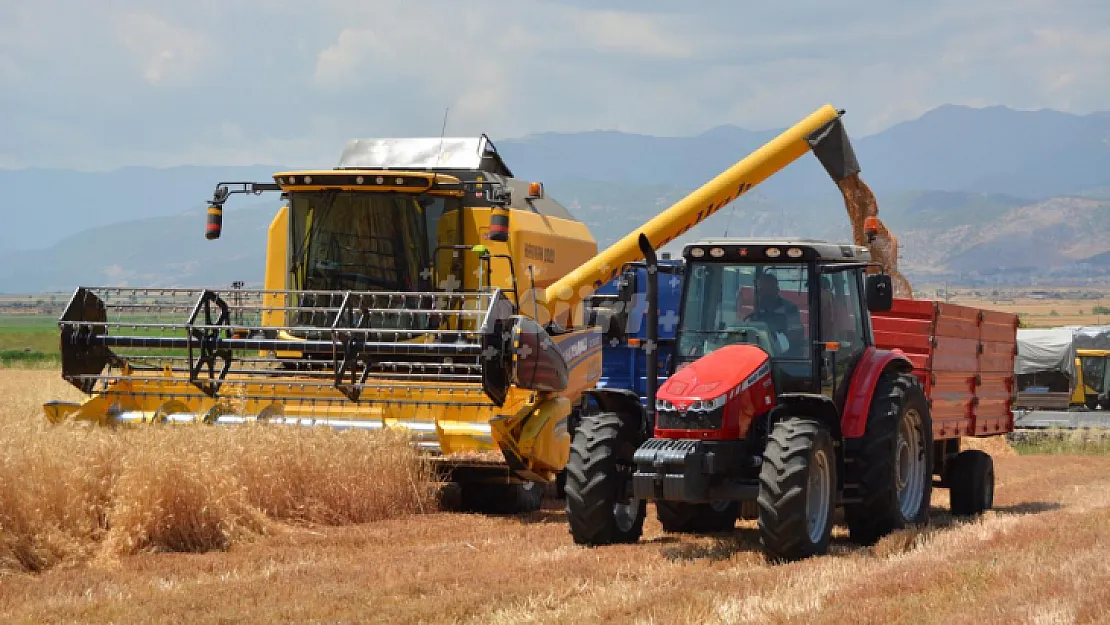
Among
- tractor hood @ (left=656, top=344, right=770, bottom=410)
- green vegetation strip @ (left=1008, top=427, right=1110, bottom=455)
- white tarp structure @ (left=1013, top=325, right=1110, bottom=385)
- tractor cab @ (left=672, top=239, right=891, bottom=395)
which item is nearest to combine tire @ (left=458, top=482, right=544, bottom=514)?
tractor cab @ (left=672, top=239, right=891, bottom=395)

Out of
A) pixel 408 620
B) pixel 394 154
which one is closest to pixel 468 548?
pixel 408 620

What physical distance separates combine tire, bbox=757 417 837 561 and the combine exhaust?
293 cm

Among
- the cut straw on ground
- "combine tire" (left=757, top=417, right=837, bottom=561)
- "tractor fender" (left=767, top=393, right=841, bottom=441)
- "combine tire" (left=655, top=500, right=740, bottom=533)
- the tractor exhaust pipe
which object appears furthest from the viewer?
"combine tire" (left=655, top=500, right=740, bottom=533)

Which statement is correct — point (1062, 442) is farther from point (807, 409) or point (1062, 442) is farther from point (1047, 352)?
point (807, 409)

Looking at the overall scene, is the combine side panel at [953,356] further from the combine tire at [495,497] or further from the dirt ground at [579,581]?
the combine tire at [495,497]

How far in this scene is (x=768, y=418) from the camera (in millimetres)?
8914

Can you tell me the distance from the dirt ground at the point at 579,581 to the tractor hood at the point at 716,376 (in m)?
1.02

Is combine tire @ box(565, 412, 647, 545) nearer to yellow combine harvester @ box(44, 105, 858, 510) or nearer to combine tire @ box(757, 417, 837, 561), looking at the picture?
combine tire @ box(757, 417, 837, 561)

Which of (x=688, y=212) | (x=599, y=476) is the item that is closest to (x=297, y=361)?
(x=599, y=476)

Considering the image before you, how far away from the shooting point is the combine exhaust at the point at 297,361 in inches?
436

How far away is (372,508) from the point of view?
10.7m

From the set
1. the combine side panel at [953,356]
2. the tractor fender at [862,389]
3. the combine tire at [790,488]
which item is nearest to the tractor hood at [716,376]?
the combine tire at [790,488]

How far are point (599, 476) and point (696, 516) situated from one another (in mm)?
1578

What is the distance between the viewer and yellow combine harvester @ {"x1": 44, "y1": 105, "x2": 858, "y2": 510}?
11.1 meters
